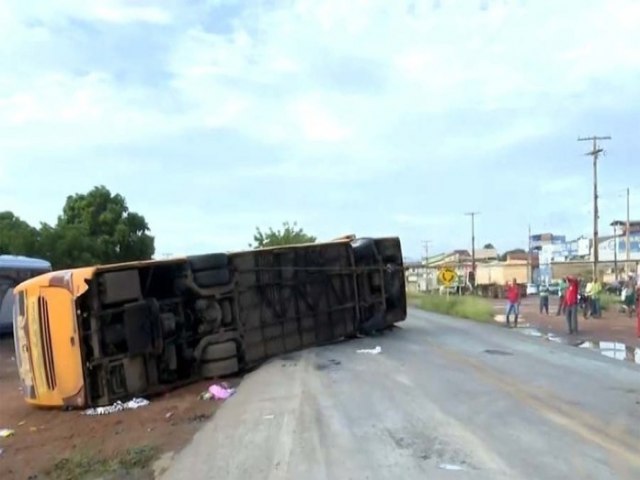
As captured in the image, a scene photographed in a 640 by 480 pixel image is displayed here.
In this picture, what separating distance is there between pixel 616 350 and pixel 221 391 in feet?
33.0

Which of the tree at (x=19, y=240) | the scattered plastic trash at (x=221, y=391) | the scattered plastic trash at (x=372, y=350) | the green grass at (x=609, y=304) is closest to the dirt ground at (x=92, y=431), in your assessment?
the scattered plastic trash at (x=221, y=391)

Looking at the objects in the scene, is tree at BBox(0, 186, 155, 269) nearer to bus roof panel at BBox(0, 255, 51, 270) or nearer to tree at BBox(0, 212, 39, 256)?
tree at BBox(0, 212, 39, 256)

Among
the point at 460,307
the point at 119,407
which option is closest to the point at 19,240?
the point at 460,307

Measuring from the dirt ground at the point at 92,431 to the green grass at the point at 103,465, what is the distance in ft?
0.28

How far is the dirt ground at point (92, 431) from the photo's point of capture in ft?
28.2

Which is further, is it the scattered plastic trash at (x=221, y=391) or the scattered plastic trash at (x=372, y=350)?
the scattered plastic trash at (x=372, y=350)

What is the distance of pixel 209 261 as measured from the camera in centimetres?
1452

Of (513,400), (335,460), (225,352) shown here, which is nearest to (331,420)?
(335,460)

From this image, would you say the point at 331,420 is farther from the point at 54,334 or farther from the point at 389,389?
the point at 54,334

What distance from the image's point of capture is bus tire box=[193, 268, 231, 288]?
14281 millimetres

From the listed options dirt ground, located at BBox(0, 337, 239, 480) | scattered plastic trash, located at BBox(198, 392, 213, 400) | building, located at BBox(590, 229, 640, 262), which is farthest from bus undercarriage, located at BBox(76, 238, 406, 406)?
building, located at BBox(590, 229, 640, 262)

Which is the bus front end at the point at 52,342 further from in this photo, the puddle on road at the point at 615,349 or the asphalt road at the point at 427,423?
the puddle on road at the point at 615,349

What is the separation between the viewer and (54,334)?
12078 mm

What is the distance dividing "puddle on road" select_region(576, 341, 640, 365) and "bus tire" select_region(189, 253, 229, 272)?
7553 millimetres
